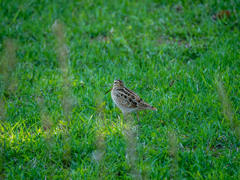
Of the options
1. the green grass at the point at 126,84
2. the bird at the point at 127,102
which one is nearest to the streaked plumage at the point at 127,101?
the bird at the point at 127,102

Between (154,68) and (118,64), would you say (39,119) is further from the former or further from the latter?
Answer: (154,68)

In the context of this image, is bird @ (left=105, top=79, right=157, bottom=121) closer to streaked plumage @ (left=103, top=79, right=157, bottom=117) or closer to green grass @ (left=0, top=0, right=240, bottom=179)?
streaked plumage @ (left=103, top=79, right=157, bottom=117)

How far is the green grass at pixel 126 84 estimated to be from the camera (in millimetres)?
3996

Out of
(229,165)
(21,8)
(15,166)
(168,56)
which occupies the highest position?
(21,8)

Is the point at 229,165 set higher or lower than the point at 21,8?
lower

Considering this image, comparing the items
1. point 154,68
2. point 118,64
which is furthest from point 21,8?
point 154,68

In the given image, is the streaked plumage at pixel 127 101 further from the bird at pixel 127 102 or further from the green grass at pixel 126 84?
the green grass at pixel 126 84

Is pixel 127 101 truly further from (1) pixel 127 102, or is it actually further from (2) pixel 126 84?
(2) pixel 126 84

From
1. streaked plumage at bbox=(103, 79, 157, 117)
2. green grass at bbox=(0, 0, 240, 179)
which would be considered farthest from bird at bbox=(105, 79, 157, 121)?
green grass at bbox=(0, 0, 240, 179)

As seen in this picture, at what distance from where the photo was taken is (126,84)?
234 inches

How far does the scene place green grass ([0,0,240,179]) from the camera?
400cm

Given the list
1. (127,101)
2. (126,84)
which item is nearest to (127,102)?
(127,101)

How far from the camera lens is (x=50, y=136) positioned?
14.1 ft

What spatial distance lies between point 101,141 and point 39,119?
4.29 ft
